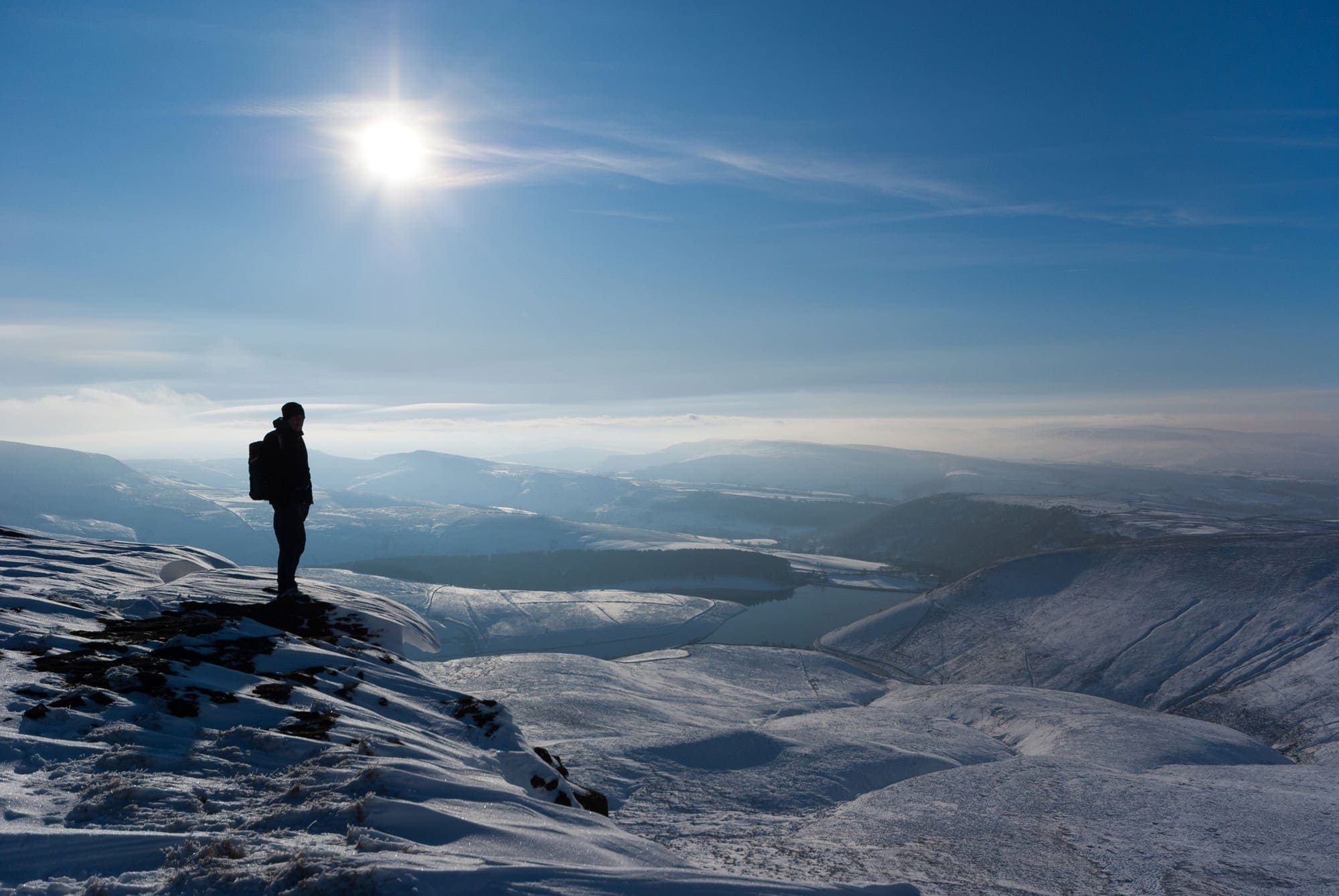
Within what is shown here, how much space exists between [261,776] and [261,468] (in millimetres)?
9366

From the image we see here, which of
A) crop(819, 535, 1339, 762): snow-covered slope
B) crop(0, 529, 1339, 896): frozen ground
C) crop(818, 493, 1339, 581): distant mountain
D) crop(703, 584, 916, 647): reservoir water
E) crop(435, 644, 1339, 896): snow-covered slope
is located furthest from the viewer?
crop(818, 493, 1339, 581): distant mountain

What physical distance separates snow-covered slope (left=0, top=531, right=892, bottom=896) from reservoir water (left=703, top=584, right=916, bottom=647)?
8239 centimetres

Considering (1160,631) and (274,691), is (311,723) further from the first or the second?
(1160,631)

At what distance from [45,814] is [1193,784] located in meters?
40.9

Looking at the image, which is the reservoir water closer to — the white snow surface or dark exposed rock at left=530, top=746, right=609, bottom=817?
the white snow surface

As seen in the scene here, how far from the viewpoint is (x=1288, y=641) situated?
2307 inches

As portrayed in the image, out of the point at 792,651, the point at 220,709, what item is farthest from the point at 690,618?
the point at 220,709

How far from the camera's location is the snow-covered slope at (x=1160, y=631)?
174 feet

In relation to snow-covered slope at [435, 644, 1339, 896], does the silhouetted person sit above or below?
above

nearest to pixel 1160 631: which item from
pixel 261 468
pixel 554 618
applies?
pixel 554 618

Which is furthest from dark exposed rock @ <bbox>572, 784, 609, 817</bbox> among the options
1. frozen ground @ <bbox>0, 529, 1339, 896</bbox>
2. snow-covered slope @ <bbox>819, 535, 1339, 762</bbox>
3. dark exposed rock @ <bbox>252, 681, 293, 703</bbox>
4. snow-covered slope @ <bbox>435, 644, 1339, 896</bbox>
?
snow-covered slope @ <bbox>819, 535, 1339, 762</bbox>

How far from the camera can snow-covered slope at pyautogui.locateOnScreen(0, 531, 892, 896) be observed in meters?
6.06

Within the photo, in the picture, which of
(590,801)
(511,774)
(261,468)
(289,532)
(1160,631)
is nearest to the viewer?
(511,774)

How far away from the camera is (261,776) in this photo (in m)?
8.18
